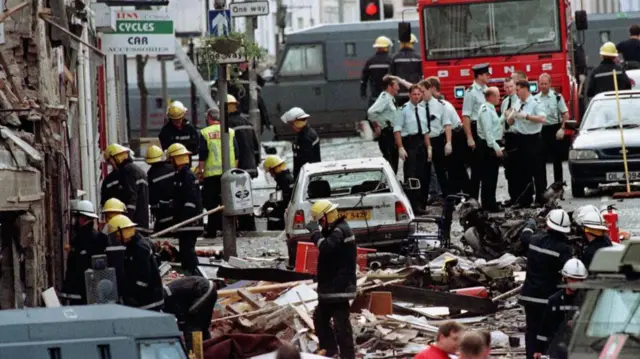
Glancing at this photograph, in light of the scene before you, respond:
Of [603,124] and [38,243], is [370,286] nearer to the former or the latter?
[38,243]

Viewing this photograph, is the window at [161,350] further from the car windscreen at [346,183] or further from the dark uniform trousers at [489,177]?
the dark uniform trousers at [489,177]

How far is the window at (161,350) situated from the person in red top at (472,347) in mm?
1580

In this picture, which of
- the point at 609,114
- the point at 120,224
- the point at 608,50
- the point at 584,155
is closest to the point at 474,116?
the point at 609,114

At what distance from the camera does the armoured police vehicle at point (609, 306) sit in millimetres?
11227

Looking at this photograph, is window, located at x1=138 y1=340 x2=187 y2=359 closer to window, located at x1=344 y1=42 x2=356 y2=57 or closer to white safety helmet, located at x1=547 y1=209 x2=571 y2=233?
white safety helmet, located at x1=547 y1=209 x2=571 y2=233

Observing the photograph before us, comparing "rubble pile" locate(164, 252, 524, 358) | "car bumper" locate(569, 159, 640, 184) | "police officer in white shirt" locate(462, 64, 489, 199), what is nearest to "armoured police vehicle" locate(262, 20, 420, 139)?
"police officer in white shirt" locate(462, 64, 489, 199)

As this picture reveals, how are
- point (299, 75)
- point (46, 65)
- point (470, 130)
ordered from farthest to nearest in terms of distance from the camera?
point (299, 75)
point (470, 130)
point (46, 65)

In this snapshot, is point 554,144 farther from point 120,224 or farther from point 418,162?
point 120,224

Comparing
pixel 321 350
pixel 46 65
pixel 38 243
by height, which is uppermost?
pixel 46 65

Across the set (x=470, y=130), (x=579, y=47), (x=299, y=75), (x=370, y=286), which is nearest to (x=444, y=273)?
(x=370, y=286)

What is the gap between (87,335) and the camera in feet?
35.7

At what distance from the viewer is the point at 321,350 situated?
17.2 meters

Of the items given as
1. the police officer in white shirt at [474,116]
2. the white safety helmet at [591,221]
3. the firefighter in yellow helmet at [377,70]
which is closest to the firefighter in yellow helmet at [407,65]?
the firefighter in yellow helmet at [377,70]

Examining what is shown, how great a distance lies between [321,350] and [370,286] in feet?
7.78
